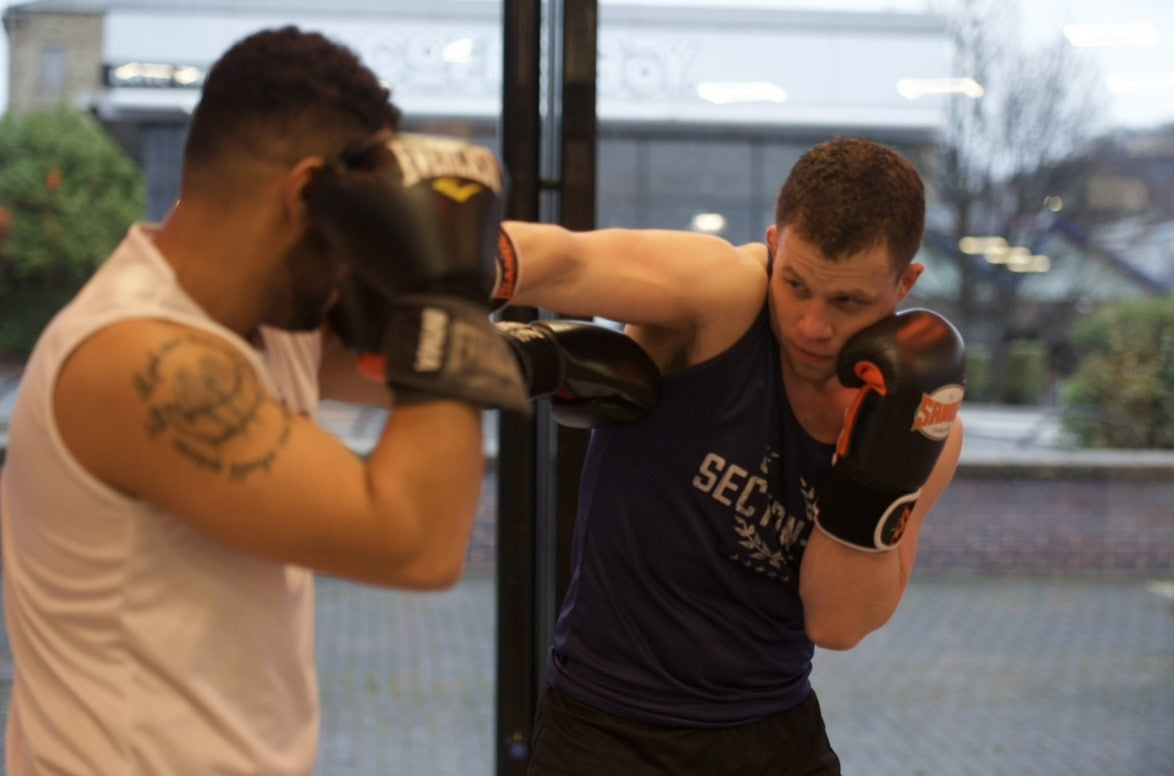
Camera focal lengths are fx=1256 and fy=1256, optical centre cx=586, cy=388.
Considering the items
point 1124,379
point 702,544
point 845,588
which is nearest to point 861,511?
point 845,588

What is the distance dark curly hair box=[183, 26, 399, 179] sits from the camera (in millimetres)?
1059

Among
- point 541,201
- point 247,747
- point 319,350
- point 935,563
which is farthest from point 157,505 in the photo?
point 935,563

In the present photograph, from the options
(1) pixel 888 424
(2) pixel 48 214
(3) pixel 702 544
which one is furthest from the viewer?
(2) pixel 48 214

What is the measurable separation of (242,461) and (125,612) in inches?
7.0

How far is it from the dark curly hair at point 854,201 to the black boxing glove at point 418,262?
603 millimetres

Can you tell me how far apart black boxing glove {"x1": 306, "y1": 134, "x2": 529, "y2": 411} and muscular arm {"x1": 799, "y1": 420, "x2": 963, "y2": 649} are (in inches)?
26.0

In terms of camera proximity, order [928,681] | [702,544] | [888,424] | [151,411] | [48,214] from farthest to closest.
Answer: [928,681], [48,214], [702,544], [888,424], [151,411]

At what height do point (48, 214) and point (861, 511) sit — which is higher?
point (48, 214)

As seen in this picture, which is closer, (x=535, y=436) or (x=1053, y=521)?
(x=535, y=436)

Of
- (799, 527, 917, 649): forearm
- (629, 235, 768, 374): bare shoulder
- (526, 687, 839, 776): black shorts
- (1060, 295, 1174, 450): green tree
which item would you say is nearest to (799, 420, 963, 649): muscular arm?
(799, 527, 917, 649): forearm

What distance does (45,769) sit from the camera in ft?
3.56

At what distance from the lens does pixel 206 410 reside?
993 mm

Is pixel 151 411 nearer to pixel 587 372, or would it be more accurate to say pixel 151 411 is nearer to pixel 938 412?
pixel 587 372

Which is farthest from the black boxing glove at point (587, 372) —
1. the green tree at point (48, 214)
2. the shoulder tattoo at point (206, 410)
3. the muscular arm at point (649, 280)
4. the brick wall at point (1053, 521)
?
the brick wall at point (1053, 521)
